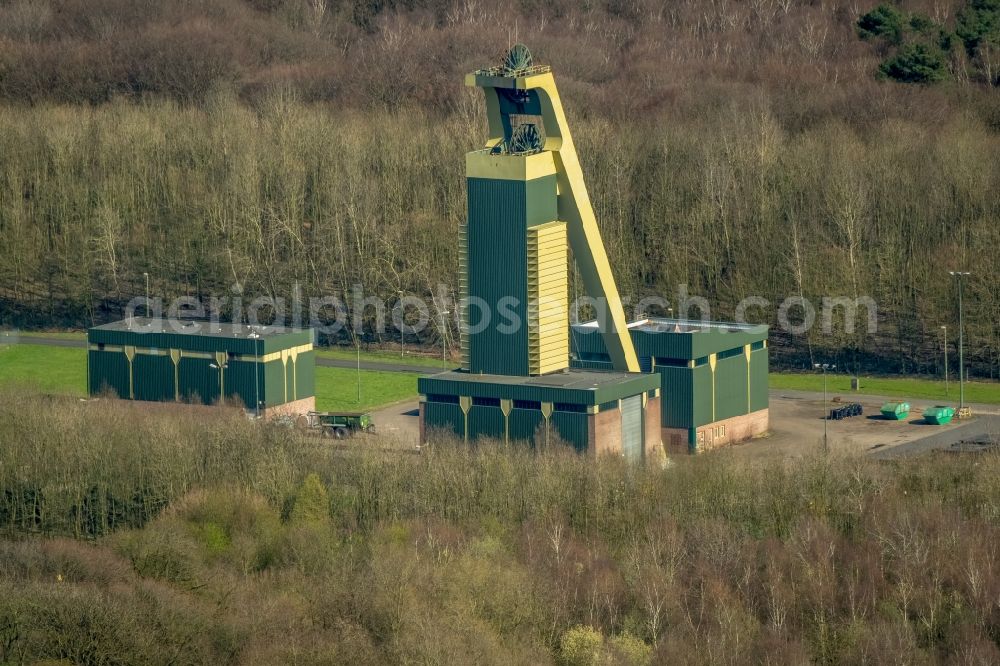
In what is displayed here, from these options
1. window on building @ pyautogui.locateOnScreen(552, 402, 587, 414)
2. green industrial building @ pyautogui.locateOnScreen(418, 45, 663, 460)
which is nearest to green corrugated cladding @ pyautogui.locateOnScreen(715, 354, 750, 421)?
green industrial building @ pyautogui.locateOnScreen(418, 45, 663, 460)

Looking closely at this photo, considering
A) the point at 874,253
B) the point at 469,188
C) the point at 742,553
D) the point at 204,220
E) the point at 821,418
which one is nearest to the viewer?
the point at 742,553

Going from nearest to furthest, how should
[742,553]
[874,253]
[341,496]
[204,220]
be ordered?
[742,553]
[341,496]
[874,253]
[204,220]

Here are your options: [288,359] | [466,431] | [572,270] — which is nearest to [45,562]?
[466,431]

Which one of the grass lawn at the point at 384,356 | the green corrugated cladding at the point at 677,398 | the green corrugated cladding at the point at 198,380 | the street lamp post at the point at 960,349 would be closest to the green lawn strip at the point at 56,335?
the grass lawn at the point at 384,356

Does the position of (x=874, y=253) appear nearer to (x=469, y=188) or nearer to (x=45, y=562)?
(x=469, y=188)

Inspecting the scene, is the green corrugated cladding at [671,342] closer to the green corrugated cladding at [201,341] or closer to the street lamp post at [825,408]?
the street lamp post at [825,408]

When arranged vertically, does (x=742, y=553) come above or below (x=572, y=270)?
below

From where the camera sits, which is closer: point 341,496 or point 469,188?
point 341,496
